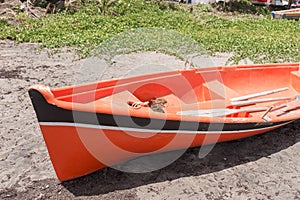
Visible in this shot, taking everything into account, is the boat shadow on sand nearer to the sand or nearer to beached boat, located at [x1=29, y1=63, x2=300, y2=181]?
the sand

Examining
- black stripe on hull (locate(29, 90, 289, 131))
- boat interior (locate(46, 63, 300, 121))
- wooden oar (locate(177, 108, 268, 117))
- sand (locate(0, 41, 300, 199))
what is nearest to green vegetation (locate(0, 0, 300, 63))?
boat interior (locate(46, 63, 300, 121))

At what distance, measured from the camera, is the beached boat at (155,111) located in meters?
3.18

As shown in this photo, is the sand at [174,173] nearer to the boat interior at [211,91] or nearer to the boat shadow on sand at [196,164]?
the boat shadow on sand at [196,164]

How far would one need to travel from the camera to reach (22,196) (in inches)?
135

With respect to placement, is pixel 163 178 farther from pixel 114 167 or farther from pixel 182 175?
pixel 114 167

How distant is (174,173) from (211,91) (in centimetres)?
155

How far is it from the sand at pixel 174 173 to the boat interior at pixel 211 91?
452mm

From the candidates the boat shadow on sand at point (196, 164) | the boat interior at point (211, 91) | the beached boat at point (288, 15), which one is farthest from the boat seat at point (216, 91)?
the beached boat at point (288, 15)

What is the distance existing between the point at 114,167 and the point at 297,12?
15.5 meters

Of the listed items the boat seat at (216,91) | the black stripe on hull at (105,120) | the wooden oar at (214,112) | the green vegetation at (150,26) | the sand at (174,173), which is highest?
the black stripe on hull at (105,120)

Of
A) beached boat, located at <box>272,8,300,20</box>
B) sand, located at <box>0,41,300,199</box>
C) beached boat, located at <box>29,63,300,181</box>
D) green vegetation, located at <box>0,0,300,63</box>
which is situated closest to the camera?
beached boat, located at <box>29,63,300,181</box>

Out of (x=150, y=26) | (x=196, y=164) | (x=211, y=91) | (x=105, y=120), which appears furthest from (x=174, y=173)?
(x=150, y=26)

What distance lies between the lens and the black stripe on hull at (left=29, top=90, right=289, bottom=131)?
3004 mm

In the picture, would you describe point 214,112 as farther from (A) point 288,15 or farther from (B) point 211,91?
(A) point 288,15
